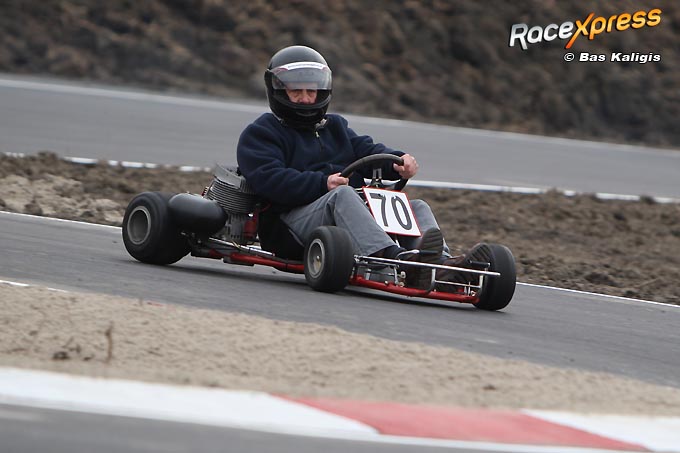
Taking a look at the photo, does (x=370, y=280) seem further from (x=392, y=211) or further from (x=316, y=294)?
(x=392, y=211)

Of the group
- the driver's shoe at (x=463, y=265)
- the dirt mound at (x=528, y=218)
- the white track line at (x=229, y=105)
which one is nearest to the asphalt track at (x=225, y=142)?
the white track line at (x=229, y=105)

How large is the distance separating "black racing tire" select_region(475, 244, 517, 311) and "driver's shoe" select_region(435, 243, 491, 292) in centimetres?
1

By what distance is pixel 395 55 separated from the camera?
91.8 ft

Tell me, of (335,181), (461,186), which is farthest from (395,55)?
(335,181)

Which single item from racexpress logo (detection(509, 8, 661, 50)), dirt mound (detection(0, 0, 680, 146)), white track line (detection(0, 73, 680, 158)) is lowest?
white track line (detection(0, 73, 680, 158))

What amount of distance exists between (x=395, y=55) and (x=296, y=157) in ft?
65.4

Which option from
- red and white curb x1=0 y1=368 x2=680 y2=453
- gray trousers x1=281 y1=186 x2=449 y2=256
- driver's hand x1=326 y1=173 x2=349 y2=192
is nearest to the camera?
red and white curb x1=0 y1=368 x2=680 y2=453

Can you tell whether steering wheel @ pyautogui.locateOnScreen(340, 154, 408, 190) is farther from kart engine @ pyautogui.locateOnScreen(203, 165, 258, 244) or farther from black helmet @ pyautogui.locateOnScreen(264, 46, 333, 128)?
kart engine @ pyautogui.locateOnScreen(203, 165, 258, 244)

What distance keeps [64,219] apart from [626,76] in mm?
19825

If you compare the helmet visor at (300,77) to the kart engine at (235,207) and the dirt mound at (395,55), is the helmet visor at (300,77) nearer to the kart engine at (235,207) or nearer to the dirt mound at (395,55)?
the kart engine at (235,207)

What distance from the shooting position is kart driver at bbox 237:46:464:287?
7.71 meters

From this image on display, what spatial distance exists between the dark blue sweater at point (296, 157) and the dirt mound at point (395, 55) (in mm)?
15351

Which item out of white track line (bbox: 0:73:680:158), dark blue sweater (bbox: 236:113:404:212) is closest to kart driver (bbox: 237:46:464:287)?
dark blue sweater (bbox: 236:113:404:212)

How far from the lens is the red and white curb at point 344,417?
4633mm
